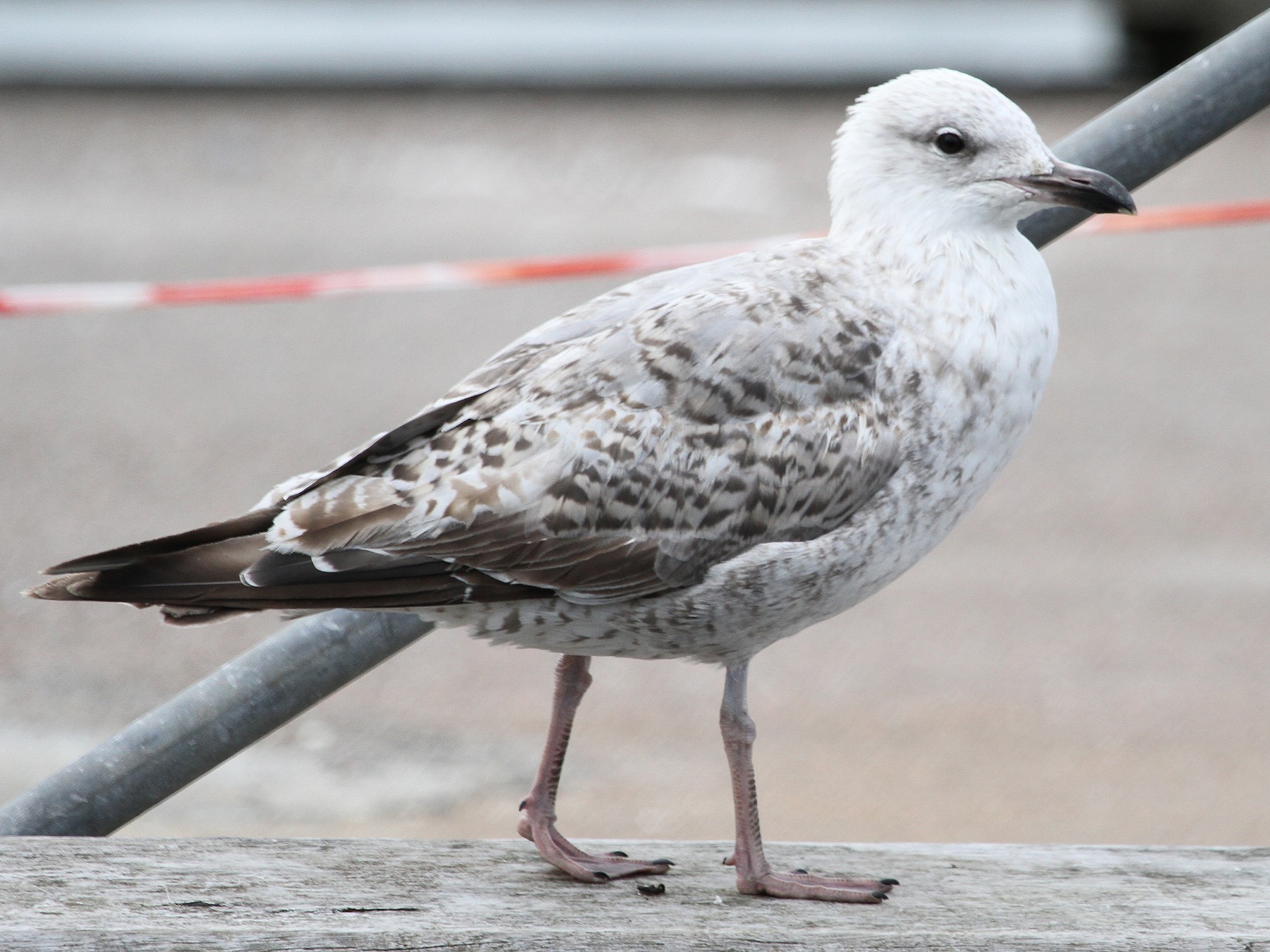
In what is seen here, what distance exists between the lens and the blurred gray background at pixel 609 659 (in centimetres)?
528

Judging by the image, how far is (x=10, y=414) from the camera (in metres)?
8.85

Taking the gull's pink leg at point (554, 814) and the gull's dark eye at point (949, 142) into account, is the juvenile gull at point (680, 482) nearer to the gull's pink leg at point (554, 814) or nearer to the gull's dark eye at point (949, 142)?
the gull's dark eye at point (949, 142)

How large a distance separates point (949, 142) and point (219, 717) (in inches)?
57.3

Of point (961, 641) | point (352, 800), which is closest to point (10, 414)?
point (352, 800)

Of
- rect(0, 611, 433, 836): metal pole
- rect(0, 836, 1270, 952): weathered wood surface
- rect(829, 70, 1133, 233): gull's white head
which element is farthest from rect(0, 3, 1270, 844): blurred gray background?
rect(829, 70, 1133, 233): gull's white head

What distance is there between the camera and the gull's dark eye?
2.76 m

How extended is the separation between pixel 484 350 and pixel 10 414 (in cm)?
247

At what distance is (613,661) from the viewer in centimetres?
618

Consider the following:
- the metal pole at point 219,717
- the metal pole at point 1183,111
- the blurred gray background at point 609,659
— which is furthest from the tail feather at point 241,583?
the blurred gray background at point 609,659

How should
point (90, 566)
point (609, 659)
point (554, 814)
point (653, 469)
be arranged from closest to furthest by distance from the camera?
point (90, 566) < point (653, 469) < point (554, 814) < point (609, 659)

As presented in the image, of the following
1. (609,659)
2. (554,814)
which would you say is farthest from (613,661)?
(554,814)

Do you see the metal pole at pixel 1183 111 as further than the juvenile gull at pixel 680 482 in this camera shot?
Yes

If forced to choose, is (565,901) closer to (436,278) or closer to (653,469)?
(653,469)

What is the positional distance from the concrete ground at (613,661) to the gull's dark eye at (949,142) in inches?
105
